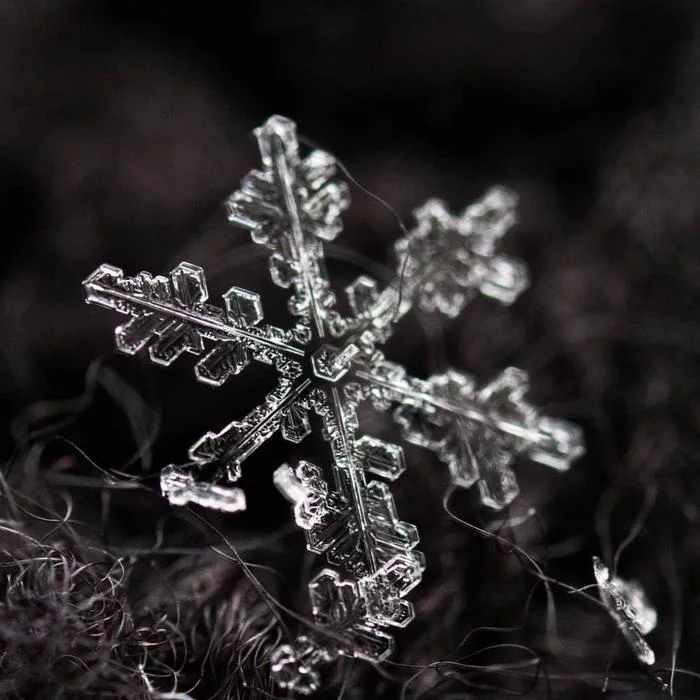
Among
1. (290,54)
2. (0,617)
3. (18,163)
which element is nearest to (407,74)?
(290,54)

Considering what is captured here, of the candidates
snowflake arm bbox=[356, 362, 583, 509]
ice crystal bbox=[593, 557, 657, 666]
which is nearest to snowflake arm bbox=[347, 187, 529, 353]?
snowflake arm bbox=[356, 362, 583, 509]

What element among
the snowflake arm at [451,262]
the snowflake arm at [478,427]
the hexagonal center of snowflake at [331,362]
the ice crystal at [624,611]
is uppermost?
the snowflake arm at [451,262]

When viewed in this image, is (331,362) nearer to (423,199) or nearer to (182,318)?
(182,318)

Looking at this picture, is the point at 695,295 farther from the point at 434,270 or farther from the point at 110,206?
the point at 110,206

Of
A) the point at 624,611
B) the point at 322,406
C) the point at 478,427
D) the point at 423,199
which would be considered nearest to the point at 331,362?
the point at 322,406

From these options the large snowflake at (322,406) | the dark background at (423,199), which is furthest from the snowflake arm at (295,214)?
the dark background at (423,199)

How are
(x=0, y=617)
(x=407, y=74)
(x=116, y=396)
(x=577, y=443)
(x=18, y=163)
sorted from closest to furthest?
(x=0, y=617) < (x=577, y=443) < (x=116, y=396) < (x=18, y=163) < (x=407, y=74)

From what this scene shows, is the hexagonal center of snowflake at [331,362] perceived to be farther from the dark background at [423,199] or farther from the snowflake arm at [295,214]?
the dark background at [423,199]

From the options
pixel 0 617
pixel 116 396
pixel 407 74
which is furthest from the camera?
pixel 407 74
